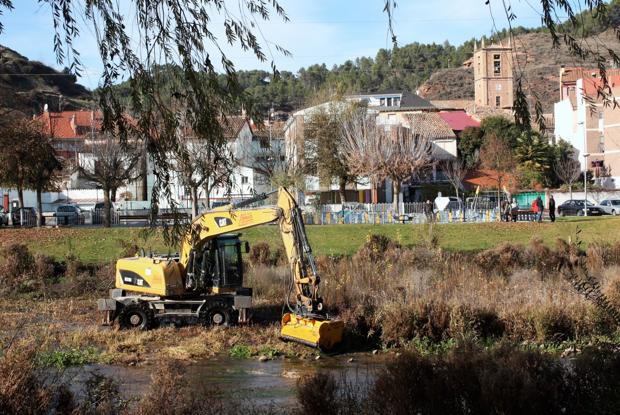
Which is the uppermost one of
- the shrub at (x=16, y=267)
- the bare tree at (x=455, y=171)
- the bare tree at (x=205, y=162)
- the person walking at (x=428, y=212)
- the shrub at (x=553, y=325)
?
the bare tree at (x=455, y=171)

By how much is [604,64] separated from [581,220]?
126 feet

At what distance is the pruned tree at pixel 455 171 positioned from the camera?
69.3 m

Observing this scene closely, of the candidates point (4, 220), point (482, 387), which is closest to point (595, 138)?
point (4, 220)

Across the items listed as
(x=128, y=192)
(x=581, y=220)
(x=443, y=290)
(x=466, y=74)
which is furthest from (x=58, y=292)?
(x=466, y=74)

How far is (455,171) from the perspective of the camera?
2781 inches

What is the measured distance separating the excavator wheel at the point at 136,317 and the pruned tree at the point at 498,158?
4704 centimetres

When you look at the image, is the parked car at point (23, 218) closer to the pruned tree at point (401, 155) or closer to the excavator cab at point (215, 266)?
the pruned tree at point (401, 155)

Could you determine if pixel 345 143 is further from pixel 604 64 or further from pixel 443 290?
pixel 604 64

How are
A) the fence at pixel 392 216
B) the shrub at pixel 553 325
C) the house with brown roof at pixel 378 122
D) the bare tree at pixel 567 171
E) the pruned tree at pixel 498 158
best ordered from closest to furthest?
the shrub at pixel 553 325 → the fence at pixel 392 216 → the house with brown roof at pixel 378 122 → the pruned tree at pixel 498 158 → the bare tree at pixel 567 171

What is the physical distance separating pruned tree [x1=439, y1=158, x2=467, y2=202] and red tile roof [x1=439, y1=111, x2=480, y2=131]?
7693 millimetres

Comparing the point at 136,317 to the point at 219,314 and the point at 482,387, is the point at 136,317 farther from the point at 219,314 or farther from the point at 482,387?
the point at 482,387

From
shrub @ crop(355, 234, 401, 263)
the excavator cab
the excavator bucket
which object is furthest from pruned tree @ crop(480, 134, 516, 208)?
the excavator bucket

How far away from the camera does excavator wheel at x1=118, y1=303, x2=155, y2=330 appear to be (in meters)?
20.2

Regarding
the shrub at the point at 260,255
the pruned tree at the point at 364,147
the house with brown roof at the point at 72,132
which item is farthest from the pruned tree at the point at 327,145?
the shrub at the point at 260,255
